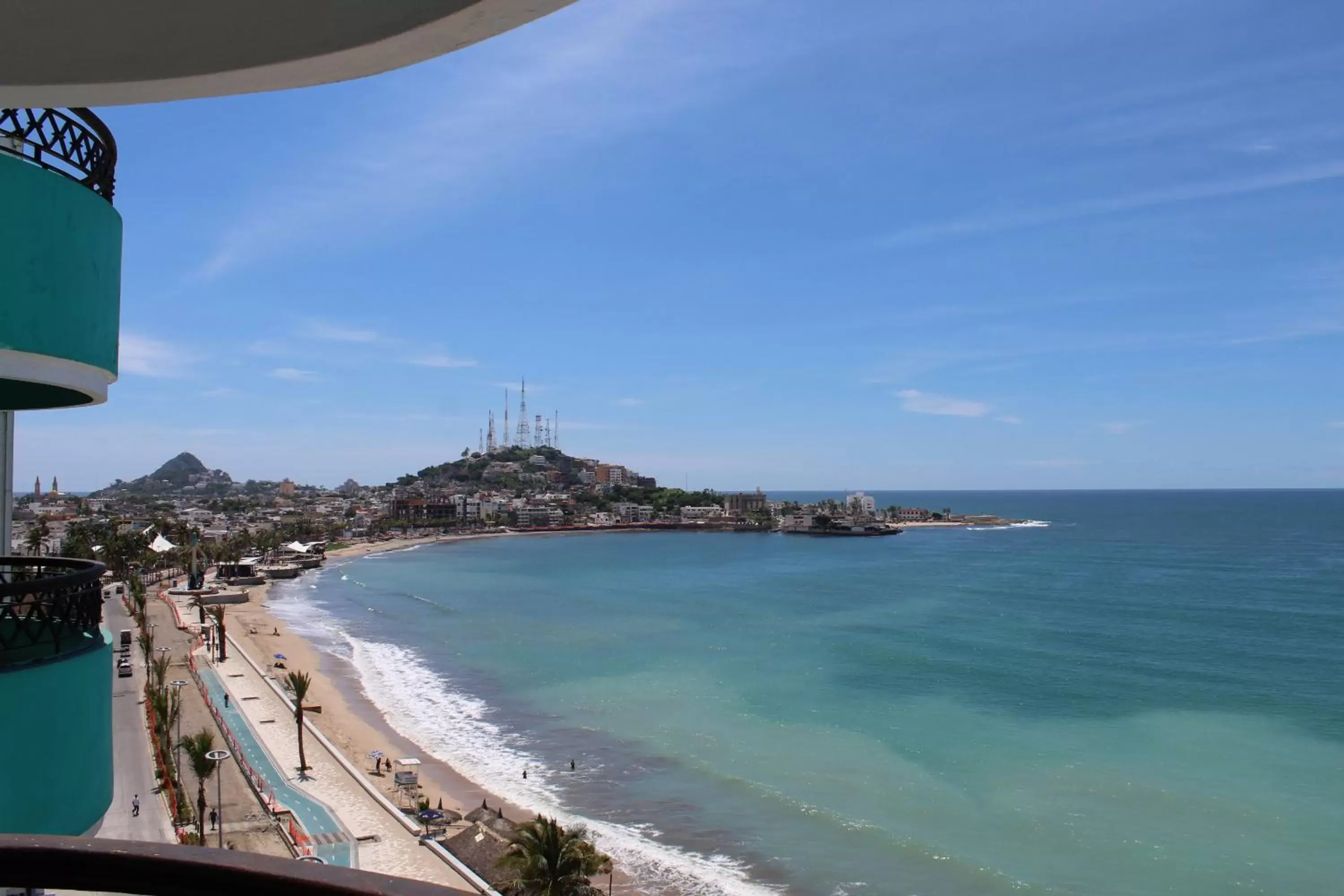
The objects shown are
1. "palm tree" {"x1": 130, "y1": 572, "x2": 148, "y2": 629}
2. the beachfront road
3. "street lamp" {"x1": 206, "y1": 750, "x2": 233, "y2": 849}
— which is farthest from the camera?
"palm tree" {"x1": 130, "y1": 572, "x2": 148, "y2": 629}

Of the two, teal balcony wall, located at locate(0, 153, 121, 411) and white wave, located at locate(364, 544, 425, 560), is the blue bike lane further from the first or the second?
white wave, located at locate(364, 544, 425, 560)

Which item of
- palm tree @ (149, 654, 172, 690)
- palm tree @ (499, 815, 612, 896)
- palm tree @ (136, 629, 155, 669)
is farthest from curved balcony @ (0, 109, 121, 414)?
palm tree @ (136, 629, 155, 669)

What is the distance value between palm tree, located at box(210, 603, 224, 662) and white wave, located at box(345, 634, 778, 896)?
17.5ft

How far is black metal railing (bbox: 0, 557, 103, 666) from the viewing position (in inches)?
242

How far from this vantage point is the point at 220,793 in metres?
17.1

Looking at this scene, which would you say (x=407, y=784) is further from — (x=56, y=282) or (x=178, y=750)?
(x=56, y=282)

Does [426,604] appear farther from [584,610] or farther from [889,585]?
[889,585]

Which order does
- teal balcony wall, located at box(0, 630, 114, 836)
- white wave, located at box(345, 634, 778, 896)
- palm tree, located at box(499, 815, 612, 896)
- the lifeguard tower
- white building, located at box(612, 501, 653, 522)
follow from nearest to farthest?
teal balcony wall, located at box(0, 630, 114, 836)
palm tree, located at box(499, 815, 612, 896)
white wave, located at box(345, 634, 778, 896)
the lifeguard tower
white building, located at box(612, 501, 653, 522)

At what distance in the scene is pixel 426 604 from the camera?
5669 centimetres

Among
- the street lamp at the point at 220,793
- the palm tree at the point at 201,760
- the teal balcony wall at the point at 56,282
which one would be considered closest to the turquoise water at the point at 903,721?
the street lamp at the point at 220,793

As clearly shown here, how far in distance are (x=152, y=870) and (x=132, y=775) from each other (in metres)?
22.5

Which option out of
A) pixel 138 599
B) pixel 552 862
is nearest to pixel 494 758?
pixel 552 862

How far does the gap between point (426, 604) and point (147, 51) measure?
185 feet

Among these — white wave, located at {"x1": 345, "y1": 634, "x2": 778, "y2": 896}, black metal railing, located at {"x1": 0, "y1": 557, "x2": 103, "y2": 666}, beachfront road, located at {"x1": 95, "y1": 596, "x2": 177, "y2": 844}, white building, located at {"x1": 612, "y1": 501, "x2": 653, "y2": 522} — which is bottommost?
white wave, located at {"x1": 345, "y1": 634, "x2": 778, "y2": 896}
